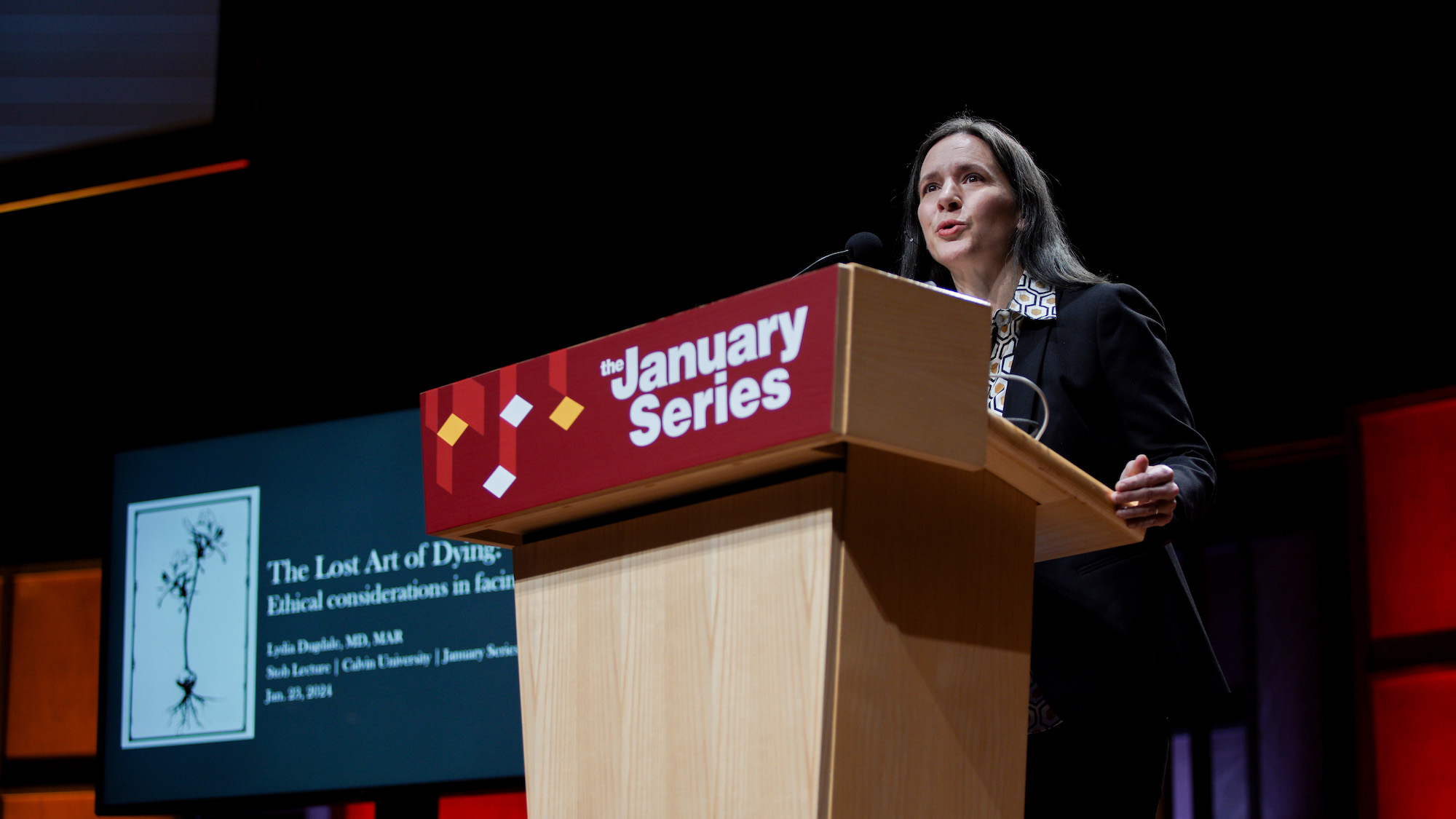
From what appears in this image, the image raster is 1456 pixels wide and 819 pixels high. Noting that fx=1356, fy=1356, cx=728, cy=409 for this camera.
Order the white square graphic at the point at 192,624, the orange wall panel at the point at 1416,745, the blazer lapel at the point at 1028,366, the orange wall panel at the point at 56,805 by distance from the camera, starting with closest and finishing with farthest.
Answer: the blazer lapel at the point at 1028,366 → the orange wall panel at the point at 1416,745 → the white square graphic at the point at 192,624 → the orange wall panel at the point at 56,805

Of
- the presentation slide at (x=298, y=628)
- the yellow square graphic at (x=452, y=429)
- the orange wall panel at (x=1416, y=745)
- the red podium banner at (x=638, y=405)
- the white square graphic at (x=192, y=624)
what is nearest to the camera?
the red podium banner at (x=638, y=405)

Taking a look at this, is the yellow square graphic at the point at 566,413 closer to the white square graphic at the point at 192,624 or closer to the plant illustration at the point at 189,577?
the white square graphic at the point at 192,624

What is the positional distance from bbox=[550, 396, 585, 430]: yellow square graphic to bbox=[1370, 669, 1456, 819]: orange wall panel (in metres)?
2.52

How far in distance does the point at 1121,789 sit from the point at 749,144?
245 cm

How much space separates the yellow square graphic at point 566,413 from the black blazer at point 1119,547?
21.9 inches

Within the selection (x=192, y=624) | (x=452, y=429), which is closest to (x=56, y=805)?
(x=192, y=624)

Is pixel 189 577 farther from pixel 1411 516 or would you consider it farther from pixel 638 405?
pixel 1411 516

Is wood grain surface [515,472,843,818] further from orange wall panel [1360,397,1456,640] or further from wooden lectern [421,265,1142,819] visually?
orange wall panel [1360,397,1456,640]

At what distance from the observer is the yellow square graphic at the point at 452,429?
129 centimetres

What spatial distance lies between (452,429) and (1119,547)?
71cm

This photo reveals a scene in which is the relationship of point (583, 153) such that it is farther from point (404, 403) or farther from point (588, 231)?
point (404, 403)

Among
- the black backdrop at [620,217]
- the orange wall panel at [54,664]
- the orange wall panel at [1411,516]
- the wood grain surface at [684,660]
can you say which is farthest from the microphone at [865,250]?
the orange wall panel at [54,664]

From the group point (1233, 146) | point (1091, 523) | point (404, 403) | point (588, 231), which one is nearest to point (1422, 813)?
point (1233, 146)

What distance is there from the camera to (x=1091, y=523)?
1.27 m
